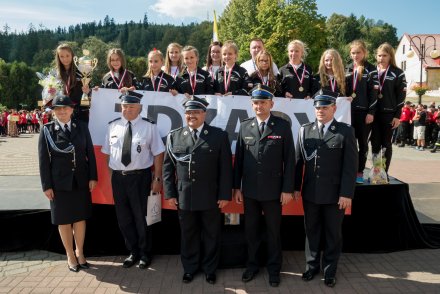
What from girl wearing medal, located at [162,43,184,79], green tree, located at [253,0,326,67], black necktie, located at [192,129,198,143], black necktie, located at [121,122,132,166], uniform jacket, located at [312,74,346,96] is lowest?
black necktie, located at [121,122,132,166]

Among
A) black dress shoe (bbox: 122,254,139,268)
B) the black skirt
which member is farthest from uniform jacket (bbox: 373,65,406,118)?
the black skirt

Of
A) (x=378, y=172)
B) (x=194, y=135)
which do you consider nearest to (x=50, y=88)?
(x=194, y=135)

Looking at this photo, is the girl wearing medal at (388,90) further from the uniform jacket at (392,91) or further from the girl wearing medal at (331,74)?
the girl wearing medal at (331,74)

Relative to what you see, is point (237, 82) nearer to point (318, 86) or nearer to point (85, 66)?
point (318, 86)

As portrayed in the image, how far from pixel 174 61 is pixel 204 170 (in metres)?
2.53

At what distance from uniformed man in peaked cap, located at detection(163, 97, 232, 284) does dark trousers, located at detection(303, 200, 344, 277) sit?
103 cm

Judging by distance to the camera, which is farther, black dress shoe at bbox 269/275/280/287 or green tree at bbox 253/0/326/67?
green tree at bbox 253/0/326/67

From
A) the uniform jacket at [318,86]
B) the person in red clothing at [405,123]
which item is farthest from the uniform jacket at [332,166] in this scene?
the person in red clothing at [405,123]

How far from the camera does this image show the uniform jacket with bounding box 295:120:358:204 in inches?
160

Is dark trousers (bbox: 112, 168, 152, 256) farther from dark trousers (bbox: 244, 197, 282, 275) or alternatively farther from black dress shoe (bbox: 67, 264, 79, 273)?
dark trousers (bbox: 244, 197, 282, 275)

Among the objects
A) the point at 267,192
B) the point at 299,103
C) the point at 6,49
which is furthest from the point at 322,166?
the point at 6,49

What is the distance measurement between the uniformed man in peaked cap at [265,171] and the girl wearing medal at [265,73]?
0.94 metres

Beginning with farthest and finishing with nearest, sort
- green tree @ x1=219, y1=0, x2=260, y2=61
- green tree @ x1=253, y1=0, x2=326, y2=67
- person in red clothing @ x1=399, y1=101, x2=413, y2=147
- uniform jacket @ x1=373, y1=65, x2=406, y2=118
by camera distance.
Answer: green tree @ x1=219, y1=0, x2=260, y2=61, green tree @ x1=253, y1=0, x2=326, y2=67, person in red clothing @ x1=399, y1=101, x2=413, y2=147, uniform jacket @ x1=373, y1=65, x2=406, y2=118

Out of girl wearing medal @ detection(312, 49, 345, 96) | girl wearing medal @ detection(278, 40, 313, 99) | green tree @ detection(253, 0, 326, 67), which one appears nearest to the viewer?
girl wearing medal @ detection(312, 49, 345, 96)
